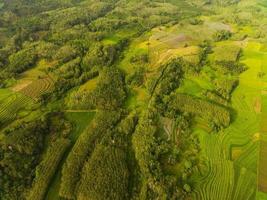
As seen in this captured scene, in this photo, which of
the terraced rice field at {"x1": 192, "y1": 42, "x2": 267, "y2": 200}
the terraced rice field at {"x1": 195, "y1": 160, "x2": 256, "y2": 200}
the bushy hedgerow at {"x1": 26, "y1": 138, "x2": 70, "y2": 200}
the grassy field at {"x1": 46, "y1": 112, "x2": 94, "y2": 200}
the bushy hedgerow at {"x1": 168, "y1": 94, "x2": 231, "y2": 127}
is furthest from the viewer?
the bushy hedgerow at {"x1": 168, "y1": 94, "x2": 231, "y2": 127}

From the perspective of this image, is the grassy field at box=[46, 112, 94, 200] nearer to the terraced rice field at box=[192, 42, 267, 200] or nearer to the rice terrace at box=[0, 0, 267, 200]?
the rice terrace at box=[0, 0, 267, 200]

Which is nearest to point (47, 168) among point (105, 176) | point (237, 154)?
point (105, 176)

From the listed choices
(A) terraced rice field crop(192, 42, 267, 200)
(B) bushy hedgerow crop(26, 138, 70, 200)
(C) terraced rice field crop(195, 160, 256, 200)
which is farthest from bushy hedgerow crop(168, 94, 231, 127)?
(B) bushy hedgerow crop(26, 138, 70, 200)

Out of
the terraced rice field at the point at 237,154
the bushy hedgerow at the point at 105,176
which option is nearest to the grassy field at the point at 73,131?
the bushy hedgerow at the point at 105,176

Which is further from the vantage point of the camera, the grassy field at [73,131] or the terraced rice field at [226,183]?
the terraced rice field at [226,183]

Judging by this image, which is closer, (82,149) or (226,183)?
(226,183)

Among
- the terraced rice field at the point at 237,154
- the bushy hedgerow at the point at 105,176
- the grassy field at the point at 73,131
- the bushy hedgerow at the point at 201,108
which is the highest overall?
the bushy hedgerow at the point at 105,176

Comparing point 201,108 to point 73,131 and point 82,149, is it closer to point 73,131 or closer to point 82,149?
point 82,149

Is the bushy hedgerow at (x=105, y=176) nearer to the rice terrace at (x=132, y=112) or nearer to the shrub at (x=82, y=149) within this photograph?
the rice terrace at (x=132, y=112)

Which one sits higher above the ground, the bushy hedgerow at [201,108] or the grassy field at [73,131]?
the grassy field at [73,131]
